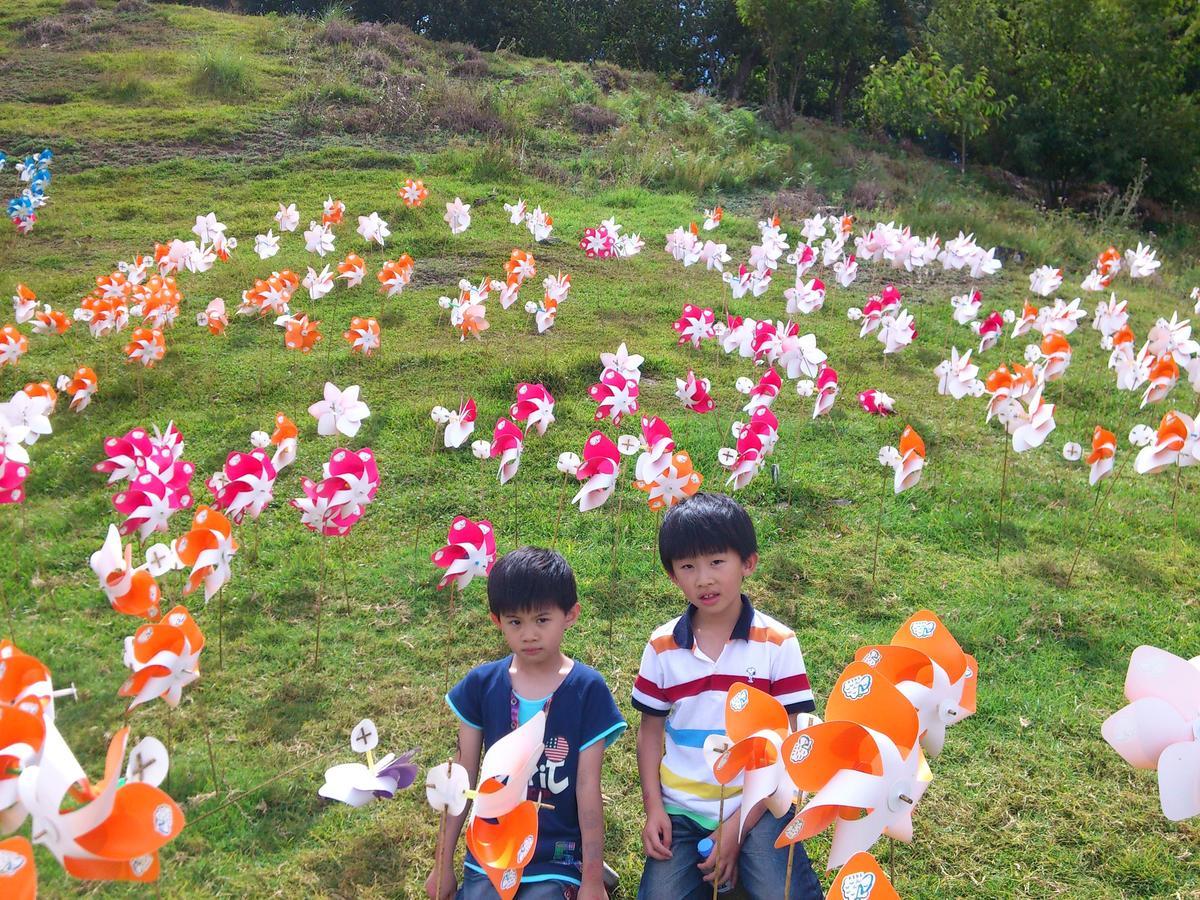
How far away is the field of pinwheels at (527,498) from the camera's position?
9.27ft

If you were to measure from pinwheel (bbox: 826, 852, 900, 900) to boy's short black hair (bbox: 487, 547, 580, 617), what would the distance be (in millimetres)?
1020

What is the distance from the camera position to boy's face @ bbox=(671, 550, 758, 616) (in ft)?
7.98

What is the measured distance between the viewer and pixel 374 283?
26.1 ft

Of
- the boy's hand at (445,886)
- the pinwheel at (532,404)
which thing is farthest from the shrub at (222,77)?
the boy's hand at (445,886)

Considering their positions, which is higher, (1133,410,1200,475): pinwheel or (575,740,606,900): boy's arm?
(1133,410,1200,475): pinwheel

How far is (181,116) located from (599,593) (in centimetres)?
1031

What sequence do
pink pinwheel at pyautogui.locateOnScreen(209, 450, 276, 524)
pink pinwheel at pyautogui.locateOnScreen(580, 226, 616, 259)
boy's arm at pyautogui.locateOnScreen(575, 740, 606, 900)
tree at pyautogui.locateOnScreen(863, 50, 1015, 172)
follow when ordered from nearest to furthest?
boy's arm at pyautogui.locateOnScreen(575, 740, 606, 900) → pink pinwheel at pyautogui.locateOnScreen(209, 450, 276, 524) → pink pinwheel at pyautogui.locateOnScreen(580, 226, 616, 259) → tree at pyautogui.locateOnScreen(863, 50, 1015, 172)

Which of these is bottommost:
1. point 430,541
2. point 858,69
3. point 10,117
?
point 430,541

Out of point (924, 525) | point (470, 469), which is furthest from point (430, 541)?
point (924, 525)

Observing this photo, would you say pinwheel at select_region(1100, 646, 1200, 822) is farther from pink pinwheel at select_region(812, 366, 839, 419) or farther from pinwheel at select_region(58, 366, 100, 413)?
pinwheel at select_region(58, 366, 100, 413)

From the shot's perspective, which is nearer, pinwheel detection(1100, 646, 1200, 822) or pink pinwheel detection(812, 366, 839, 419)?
pinwheel detection(1100, 646, 1200, 822)

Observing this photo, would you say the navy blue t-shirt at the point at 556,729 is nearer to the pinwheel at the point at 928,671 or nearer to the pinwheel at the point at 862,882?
the pinwheel at the point at 928,671

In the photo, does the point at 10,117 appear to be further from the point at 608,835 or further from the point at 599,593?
the point at 608,835

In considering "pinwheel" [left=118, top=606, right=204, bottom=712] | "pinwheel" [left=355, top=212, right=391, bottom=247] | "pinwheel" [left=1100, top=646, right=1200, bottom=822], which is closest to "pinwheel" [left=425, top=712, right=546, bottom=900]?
"pinwheel" [left=118, top=606, right=204, bottom=712]
